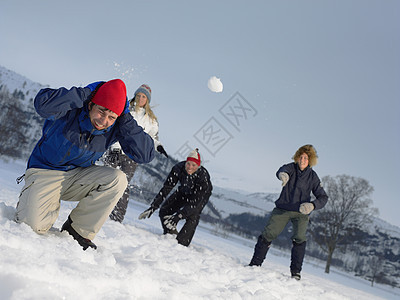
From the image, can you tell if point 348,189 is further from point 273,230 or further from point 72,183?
point 72,183

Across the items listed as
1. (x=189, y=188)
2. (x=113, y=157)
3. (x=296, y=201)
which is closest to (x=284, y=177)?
(x=296, y=201)

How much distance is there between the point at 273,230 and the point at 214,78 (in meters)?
2.78

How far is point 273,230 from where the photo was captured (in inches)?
183

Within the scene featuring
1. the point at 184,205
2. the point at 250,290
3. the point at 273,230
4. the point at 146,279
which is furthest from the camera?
the point at 184,205

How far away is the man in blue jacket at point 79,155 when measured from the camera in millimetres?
2283

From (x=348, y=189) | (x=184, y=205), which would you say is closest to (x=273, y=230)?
(x=184, y=205)

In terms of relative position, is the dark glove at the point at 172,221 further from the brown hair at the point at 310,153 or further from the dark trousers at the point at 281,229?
the brown hair at the point at 310,153

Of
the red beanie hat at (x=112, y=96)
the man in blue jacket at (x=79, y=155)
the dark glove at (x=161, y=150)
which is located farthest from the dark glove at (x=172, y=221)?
the red beanie hat at (x=112, y=96)

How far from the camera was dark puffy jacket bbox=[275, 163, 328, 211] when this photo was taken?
4598 mm

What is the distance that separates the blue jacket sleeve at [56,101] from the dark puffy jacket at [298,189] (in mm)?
3326

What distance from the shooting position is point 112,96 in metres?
2.30

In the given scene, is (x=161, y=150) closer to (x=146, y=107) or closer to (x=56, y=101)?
(x=146, y=107)

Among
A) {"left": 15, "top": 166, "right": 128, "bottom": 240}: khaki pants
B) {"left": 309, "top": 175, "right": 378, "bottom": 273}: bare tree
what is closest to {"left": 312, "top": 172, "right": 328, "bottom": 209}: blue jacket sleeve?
{"left": 15, "top": 166, "right": 128, "bottom": 240}: khaki pants

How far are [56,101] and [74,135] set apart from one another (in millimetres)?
319
